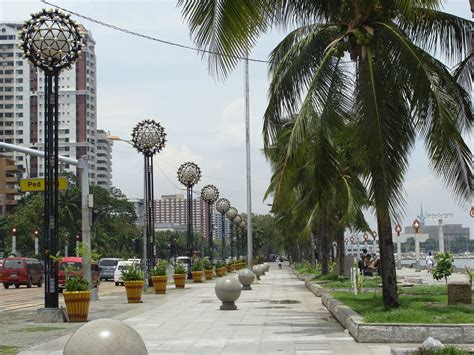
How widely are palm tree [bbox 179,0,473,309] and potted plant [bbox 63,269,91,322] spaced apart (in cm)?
617

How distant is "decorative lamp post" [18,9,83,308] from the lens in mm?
19859

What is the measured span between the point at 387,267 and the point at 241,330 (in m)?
3.69

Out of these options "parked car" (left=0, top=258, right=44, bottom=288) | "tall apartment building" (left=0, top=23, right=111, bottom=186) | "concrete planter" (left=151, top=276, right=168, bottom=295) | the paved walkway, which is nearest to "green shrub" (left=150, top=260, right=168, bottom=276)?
"concrete planter" (left=151, top=276, right=168, bottom=295)

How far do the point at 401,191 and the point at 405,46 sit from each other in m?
3.18

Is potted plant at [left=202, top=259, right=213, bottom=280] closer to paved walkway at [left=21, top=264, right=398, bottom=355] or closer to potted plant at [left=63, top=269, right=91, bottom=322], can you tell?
paved walkway at [left=21, top=264, right=398, bottom=355]

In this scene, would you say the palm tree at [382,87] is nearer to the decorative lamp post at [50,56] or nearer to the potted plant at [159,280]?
the decorative lamp post at [50,56]

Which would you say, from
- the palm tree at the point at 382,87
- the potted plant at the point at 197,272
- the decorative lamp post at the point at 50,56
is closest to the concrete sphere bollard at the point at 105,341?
the palm tree at the point at 382,87

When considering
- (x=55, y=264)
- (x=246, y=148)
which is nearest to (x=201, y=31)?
(x=55, y=264)

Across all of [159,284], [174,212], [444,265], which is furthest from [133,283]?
[174,212]

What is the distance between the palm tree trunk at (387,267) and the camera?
54.5 ft

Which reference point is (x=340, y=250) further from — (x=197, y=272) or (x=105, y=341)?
(x=105, y=341)

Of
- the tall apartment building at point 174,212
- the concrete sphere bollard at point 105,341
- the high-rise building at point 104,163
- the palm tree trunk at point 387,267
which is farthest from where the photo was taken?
the tall apartment building at point 174,212

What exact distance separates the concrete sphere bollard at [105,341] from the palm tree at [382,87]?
16.0 feet

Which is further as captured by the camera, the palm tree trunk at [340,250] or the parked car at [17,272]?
the parked car at [17,272]
